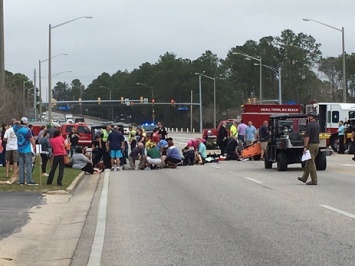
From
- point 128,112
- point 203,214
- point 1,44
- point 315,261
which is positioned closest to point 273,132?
point 1,44

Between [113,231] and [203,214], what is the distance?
2505 mm

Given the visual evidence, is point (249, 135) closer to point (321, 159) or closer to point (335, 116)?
point (335, 116)

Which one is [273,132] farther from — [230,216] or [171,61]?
[171,61]

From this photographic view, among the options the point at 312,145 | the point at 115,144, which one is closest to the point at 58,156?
the point at 312,145

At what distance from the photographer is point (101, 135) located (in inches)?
1233

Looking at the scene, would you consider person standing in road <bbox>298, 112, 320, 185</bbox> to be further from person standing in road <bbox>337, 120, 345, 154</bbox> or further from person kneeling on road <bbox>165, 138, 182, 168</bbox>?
person standing in road <bbox>337, 120, 345, 154</bbox>

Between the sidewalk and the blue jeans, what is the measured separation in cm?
179

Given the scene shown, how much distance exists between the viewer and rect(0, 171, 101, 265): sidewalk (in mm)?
10180

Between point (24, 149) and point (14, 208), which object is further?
point (24, 149)

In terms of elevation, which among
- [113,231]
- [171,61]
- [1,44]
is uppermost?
[171,61]

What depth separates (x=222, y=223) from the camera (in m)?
12.8

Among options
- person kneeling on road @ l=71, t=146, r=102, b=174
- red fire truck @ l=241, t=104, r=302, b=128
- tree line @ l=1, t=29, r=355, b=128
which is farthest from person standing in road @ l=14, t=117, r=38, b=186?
tree line @ l=1, t=29, r=355, b=128

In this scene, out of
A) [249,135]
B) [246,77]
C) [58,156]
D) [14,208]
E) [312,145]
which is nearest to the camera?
[14,208]

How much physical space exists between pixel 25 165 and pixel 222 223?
29.9 ft
